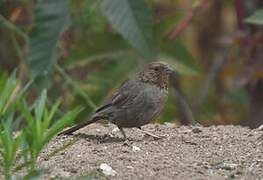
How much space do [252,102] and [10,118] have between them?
12.9 ft

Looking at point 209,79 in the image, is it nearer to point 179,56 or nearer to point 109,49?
point 179,56

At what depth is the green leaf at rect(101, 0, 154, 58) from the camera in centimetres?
721

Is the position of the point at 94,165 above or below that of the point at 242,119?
above

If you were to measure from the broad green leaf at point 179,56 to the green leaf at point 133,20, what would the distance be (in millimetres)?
1116

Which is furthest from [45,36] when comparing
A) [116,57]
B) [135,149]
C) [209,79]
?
[209,79]

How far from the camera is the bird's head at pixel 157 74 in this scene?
292 inches

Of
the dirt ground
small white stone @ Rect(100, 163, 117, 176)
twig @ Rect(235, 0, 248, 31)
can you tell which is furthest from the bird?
twig @ Rect(235, 0, 248, 31)

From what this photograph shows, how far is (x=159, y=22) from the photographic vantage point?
897cm

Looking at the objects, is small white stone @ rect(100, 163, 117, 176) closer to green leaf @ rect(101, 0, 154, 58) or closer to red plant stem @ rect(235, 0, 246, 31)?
green leaf @ rect(101, 0, 154, 58)

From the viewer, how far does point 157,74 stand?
746 centimetres

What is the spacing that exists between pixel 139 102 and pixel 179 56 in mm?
1621

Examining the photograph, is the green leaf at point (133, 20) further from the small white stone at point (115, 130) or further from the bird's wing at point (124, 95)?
the small white stone at point (115, 130)

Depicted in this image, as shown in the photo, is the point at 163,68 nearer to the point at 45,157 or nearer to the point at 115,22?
the point at 115,22

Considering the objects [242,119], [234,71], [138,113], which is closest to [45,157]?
[138,113]
